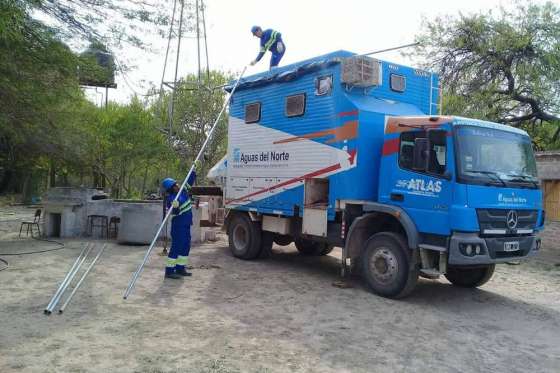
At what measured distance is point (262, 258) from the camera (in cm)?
1063

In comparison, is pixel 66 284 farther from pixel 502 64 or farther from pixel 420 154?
pixel 502 64

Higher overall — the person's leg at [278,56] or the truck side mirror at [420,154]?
the person's leg at [278,56]

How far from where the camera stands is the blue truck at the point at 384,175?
6770 millimetres

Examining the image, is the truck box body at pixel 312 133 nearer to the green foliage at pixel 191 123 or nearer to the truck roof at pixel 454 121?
the truck roof at pixel 454 121

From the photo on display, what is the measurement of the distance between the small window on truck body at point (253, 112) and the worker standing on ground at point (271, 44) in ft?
2.93

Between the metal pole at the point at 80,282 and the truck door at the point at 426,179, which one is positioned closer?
the metal pole at the point at 80,282

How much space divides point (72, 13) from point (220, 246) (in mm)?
6353

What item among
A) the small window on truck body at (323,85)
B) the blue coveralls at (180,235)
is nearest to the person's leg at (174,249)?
the blue coveralls at (180,235)

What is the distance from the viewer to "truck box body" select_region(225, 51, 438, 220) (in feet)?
25.8

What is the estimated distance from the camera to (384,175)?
7625 millimetres

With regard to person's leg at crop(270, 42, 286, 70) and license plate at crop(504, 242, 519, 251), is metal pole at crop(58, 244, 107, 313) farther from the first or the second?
license plate at crop(504, 242, 519, 251)

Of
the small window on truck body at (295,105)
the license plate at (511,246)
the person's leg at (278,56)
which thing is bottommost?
the license plate at (511,246)

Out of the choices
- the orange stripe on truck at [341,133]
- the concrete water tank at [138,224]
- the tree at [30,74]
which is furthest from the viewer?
the concrete water tank at [138,224]

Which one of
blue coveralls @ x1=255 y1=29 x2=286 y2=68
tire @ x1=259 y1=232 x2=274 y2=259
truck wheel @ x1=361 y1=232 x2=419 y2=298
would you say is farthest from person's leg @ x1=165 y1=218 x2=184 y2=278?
blue coveralls @ x1=255 y1=29 x2=286 y2=68
